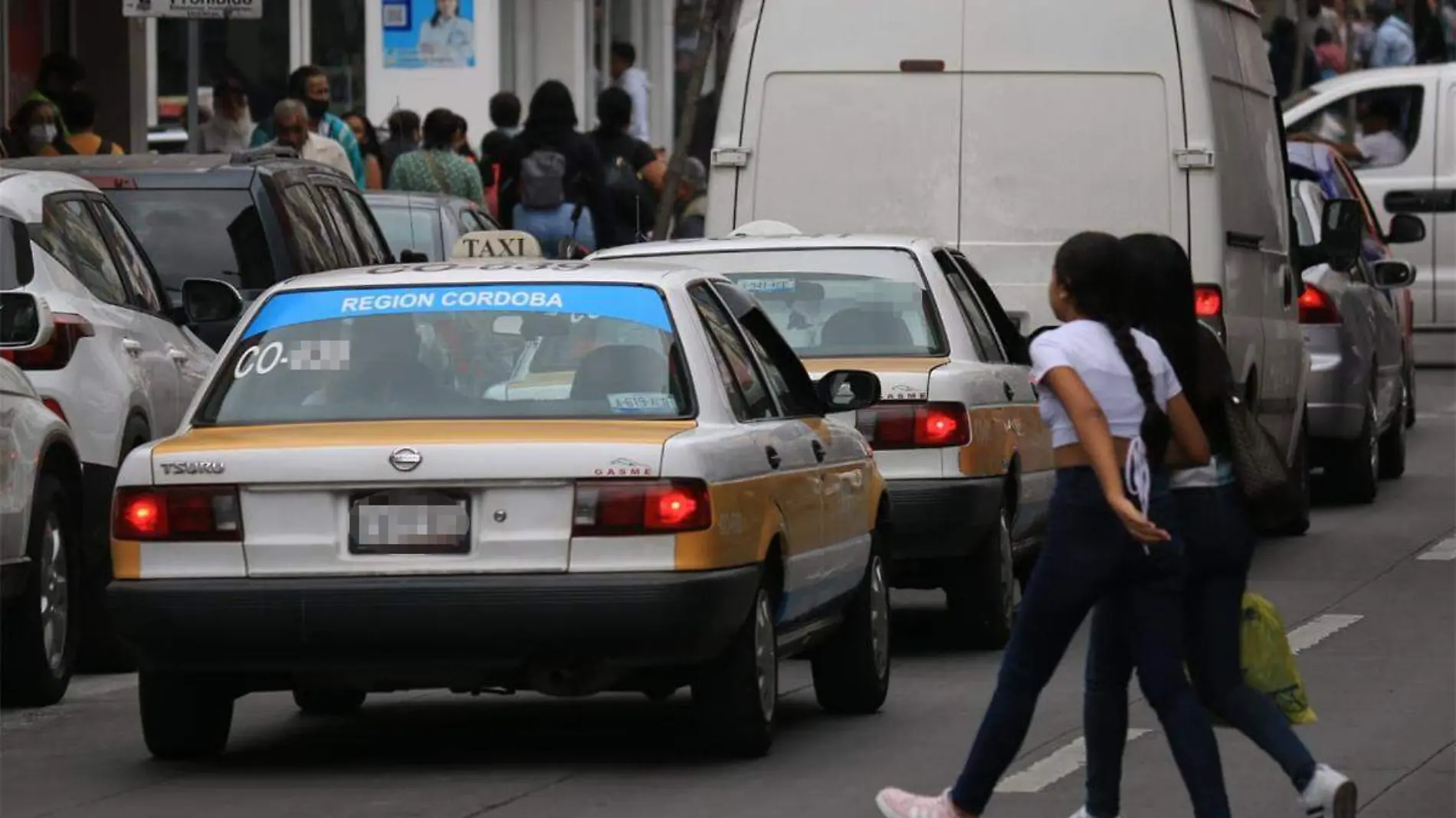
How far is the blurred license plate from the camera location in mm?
9070

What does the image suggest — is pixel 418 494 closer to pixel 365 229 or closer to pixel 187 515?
pixel 187 515

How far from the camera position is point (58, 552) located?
38.0ft

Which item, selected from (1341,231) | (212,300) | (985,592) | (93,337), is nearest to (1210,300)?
(1341,231)

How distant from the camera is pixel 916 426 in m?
12.1

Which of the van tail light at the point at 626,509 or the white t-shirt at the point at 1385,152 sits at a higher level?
the white t-shirt at the point at 1385,152

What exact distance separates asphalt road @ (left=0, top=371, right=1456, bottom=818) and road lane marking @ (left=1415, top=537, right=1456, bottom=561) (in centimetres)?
282

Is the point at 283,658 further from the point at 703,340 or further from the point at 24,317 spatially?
the point at 24,317

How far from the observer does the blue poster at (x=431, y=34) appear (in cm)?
3469

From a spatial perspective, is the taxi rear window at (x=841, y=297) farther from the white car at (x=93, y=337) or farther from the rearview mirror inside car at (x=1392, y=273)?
the rearview mirror inside car at (x=1392, y=273)

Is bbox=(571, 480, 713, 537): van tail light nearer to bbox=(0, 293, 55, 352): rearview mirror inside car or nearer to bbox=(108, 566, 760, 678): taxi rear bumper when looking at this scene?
bbox=(108, 566, 760, 678): taxi rear bumper

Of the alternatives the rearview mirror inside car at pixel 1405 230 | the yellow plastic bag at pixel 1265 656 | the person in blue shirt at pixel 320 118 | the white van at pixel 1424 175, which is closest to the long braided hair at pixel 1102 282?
the yellow plastic bag at pixel 1265 656

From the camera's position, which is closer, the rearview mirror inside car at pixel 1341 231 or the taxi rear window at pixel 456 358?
the taxi rear window at pixel 456 358

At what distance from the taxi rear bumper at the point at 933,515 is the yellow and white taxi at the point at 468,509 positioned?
6.43 feet

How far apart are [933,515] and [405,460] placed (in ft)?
11.0
